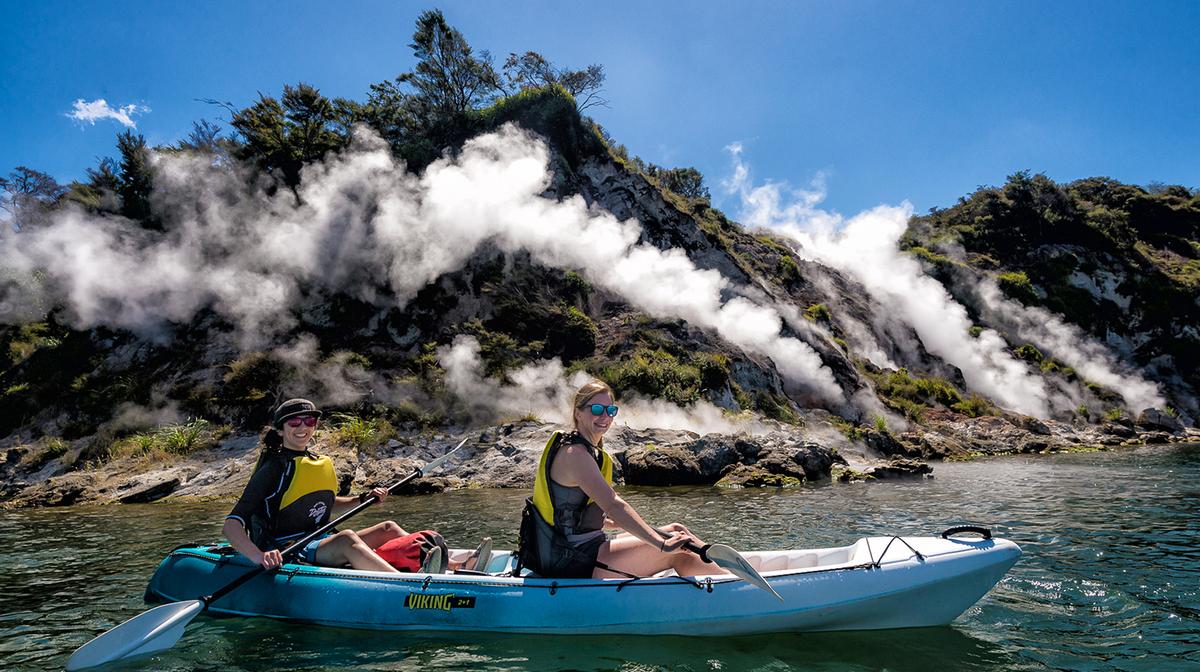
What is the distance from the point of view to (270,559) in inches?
187

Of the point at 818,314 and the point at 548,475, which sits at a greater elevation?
the point at 818,314

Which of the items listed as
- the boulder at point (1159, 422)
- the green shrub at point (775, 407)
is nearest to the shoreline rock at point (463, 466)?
the green shrub at point (775, 407)

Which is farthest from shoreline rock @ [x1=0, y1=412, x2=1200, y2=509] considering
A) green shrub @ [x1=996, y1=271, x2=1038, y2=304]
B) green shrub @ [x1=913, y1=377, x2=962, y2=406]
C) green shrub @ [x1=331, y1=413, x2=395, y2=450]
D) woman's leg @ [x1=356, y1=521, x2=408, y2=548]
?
green shrub @ [x1=996, y1=271, x2=1038, y2=304]

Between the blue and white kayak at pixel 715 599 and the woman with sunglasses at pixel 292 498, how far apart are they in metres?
0.46

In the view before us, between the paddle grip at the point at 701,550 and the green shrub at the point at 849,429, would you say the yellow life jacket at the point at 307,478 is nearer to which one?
the paddle grip at the point at 701,550

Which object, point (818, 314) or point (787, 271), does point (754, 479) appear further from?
point (787, 271)

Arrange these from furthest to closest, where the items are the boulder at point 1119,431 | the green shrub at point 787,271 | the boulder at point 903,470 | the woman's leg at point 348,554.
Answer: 1. the green shrub at point 787,271
2. the boulder at point 1119,431
3. the boulder at point 903,470
4. the woman's leg at point 348,554

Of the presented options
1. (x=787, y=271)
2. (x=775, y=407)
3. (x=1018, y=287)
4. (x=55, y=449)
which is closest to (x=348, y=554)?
(x=55, y=449)

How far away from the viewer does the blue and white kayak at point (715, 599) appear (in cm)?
454

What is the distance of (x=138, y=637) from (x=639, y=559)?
146 inches

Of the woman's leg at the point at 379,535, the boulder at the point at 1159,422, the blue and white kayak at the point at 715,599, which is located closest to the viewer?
the blue and white kayak at the point at 715,599

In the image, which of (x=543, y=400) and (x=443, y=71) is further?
(x=443, y=71)

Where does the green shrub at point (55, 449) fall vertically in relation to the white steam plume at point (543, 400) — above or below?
below

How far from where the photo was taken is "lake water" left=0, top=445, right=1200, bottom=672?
4383 millimetres
